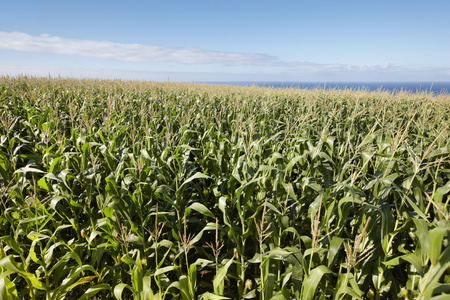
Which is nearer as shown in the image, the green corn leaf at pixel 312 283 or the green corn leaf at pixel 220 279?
the green corn leaf at pixel 312 283

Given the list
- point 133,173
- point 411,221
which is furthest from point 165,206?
point 411,221

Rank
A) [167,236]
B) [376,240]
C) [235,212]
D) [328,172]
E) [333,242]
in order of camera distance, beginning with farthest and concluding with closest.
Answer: [235,212], [328,172], [167,236], [376,240], [333,242]

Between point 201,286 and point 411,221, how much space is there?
197cm

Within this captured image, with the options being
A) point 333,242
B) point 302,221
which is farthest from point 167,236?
point 333,242

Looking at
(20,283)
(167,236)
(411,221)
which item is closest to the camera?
(411,221)

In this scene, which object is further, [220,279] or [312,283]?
[220,279]

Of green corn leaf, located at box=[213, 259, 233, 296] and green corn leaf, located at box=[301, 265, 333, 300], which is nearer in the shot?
green corn leaf, located at box=[301, 265, 333, 300]

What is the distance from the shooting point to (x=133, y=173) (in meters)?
2.71

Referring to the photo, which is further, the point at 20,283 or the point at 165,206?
the point at 165,206

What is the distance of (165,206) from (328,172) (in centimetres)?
196

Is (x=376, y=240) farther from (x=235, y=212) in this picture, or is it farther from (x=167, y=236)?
(x=167, y=236)

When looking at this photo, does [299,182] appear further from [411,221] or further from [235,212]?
[411,221]

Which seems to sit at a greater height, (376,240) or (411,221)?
(411,221)

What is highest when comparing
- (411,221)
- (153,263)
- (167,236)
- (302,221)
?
(411,221)
